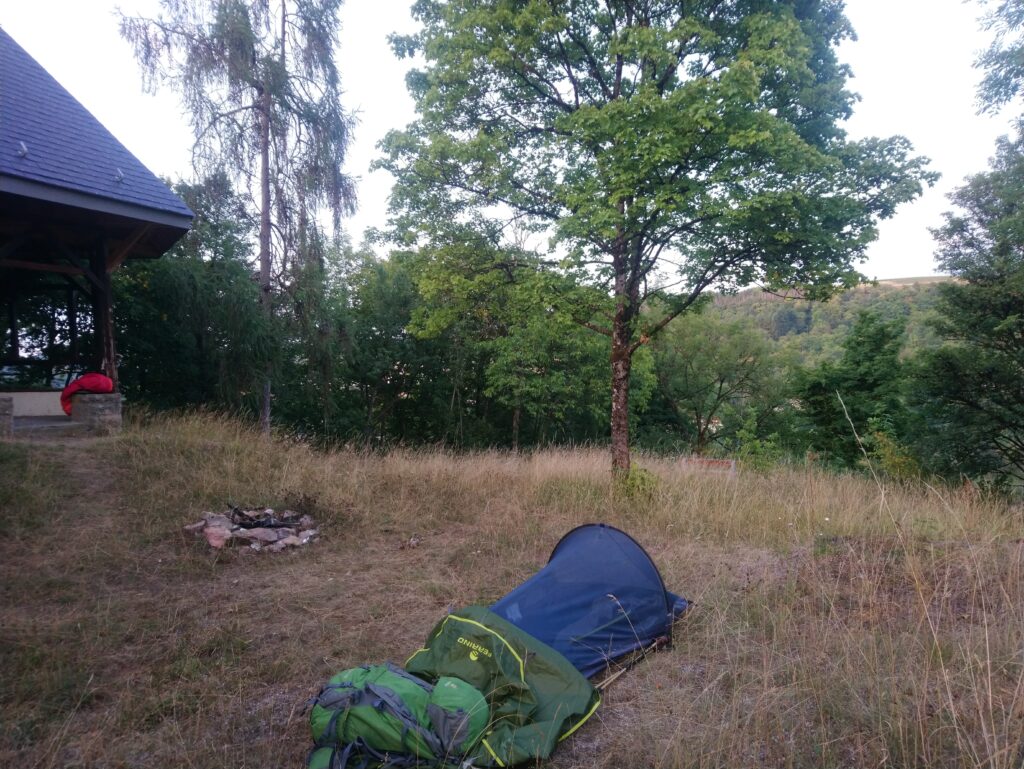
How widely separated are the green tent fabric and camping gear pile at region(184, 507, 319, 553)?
318 centimetres

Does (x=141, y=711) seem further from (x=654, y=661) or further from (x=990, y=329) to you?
(x=990, y=329)

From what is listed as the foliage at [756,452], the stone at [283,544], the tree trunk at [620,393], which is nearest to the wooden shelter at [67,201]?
the stone at [283,544]

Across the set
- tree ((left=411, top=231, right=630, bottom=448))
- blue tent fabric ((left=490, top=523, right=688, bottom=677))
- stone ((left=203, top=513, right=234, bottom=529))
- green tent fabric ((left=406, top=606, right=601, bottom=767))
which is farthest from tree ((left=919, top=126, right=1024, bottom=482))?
stone ((left=203, top=513, right=234, bottom=529))

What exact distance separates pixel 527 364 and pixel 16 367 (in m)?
12.6

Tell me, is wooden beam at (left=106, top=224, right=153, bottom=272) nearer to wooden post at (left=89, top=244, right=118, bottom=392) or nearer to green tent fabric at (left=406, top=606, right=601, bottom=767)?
wooden post at (left=89, top=244, right=118, bottom=392)

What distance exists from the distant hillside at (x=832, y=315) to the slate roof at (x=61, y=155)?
9.77 metres

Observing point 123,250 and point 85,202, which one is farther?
point 123,250

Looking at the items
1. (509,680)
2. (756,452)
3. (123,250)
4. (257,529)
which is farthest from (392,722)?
(756,452)

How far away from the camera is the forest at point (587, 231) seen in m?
6.24

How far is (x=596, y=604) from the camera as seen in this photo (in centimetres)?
391

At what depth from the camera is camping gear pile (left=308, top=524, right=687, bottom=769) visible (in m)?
2.60

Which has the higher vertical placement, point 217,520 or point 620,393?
point 620,393

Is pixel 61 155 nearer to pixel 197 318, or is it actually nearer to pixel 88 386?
pixel 88 386

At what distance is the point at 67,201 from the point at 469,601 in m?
8.10
